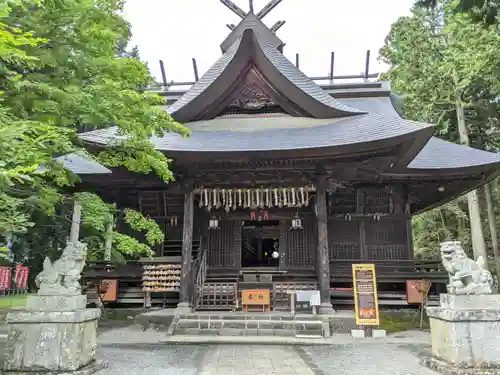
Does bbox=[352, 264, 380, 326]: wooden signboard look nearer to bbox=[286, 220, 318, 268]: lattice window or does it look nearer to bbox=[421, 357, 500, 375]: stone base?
bbox=[421, 357, 500, 375]: stone base

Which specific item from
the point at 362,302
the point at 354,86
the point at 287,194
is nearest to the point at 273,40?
the point at 354,86

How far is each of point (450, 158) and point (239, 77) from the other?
6.93 m

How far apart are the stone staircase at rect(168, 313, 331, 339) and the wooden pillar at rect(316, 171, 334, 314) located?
696 millimetres

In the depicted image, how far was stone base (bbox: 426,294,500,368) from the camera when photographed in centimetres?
519

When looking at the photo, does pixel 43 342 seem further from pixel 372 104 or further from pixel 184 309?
pixel 372 104

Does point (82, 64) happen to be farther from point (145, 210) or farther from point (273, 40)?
point (273, 40)

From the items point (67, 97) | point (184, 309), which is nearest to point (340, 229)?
point (184, 309)

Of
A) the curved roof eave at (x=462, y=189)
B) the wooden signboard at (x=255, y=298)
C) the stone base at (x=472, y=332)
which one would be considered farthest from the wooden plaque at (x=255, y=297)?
the curved roof eave at (x=462, y=189)

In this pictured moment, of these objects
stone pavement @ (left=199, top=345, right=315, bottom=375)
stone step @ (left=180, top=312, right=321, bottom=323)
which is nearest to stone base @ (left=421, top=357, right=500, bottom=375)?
stone pavement @ (left=199, top=345, right=315, bottom=375)

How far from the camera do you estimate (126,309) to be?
1089 centimetres

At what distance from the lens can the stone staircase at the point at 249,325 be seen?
8.18 metres

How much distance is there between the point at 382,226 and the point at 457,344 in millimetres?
7101

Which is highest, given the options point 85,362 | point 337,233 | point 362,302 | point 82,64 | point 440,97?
point 440,97

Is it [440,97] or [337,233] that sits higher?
[440,97]
